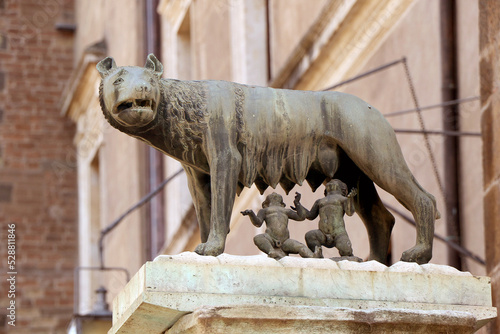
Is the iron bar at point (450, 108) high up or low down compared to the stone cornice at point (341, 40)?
down

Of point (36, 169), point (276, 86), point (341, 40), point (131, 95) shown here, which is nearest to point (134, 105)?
point (131, 95)

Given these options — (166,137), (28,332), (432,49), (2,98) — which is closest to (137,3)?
(2,98)

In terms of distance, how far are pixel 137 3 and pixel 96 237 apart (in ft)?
12.4

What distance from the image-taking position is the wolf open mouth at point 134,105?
555 centimetres

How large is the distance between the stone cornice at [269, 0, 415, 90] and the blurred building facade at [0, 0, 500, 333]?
0.5 inches

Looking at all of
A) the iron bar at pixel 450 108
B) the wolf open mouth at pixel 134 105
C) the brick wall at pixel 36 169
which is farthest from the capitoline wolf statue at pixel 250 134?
the brick wall at pixel 36 169

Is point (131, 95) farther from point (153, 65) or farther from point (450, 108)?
point (450, 108)

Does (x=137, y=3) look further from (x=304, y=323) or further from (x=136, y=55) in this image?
(x=304, y=323)

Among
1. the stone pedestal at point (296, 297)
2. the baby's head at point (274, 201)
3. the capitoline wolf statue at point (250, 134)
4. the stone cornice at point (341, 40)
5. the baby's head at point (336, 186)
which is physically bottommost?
the stone pedestal at point (296, 297)

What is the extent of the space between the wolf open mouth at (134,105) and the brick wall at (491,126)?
232 cm

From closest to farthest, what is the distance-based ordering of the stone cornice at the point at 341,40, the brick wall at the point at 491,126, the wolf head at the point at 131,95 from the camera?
the wolf head at the point at 131,95
the brick wall at the point at 491,126
the stone cornice at the point at 341,40

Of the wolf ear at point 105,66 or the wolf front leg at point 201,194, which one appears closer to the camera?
the wolf ear at point 105,66

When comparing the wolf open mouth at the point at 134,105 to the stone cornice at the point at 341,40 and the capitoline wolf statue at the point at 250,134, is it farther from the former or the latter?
the stone cornice at the point at 341,40

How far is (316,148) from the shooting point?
5797 mm
